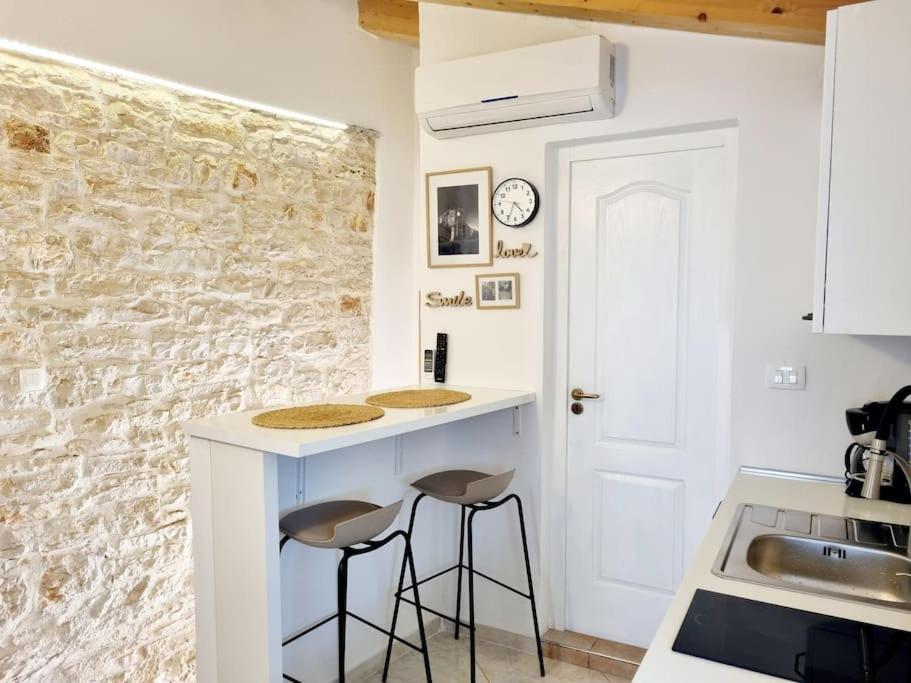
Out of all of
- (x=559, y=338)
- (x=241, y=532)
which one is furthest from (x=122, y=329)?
(x=559, y=338)

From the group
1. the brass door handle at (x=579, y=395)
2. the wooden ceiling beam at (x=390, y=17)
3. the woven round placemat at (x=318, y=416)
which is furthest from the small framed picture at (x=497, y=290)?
the wooden ceiling beam at (x=390, y=17)

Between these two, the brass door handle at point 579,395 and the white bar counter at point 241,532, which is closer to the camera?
the white bar counter at point 241,532

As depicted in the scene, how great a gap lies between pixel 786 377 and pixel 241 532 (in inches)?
74.8

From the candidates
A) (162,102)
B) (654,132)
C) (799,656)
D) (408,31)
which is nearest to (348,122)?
(408,31)

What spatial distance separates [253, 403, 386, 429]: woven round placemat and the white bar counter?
0.04m

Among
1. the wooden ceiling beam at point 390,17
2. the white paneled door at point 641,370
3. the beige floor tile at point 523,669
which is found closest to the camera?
the white paneled door at point 641,370

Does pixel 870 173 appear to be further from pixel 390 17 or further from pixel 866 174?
pixel 390 17

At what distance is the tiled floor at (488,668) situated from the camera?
2781mm

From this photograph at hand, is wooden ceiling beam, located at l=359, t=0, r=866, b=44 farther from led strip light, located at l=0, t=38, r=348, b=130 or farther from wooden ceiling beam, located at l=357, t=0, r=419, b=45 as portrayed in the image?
led strip light, located at l=0, t=38, r=348, b=130

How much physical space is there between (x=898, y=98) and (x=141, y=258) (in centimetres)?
262

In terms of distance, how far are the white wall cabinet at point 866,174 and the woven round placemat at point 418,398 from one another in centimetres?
134

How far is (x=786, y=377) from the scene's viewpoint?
237 centimetres

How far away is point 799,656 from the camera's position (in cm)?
113

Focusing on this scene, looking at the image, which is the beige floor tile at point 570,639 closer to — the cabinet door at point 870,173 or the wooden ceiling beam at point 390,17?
the cabinet door at point 870,173
